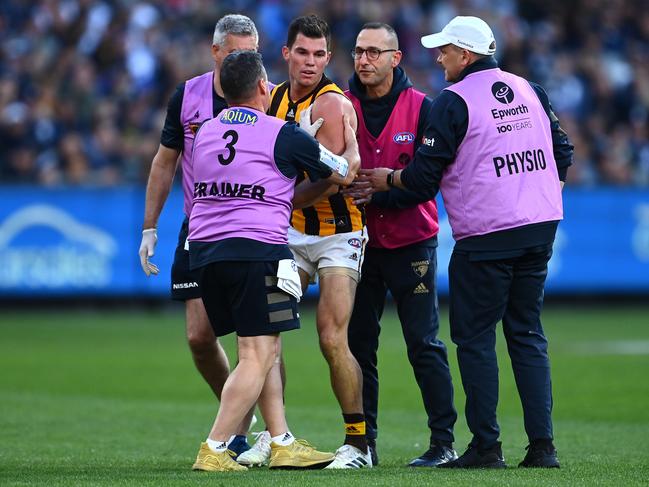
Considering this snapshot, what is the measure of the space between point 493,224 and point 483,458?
4.56 ft

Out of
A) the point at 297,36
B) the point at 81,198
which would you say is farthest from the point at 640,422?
the point at 81,198

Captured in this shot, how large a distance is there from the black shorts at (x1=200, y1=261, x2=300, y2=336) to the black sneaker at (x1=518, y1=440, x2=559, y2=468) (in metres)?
1.58

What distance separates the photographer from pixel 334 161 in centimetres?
739

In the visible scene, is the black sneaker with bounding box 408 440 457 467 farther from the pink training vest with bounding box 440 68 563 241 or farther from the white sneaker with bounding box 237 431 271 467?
the pink training vest with bounding box 440 68 563 241

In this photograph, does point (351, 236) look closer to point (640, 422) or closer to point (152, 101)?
point (640, 422)

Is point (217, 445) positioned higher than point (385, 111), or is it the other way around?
point (385, 111)

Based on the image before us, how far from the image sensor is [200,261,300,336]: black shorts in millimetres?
7215

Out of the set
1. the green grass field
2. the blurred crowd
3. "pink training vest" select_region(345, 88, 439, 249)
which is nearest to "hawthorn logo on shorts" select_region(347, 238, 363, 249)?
"pink training vest" select_region(345, 88, 439, 249)

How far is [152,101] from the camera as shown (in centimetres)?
2172

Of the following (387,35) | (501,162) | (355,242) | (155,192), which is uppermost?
(387,35)

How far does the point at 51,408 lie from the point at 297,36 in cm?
489

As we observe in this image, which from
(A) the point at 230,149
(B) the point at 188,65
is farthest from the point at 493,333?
(B) the point at 188,65

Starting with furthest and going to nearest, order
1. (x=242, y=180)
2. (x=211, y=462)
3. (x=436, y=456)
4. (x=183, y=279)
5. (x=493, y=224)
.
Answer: (x=183, y=279) → (x=436, y=456) → (x=493, y=224) → (x=242, y=180) → (x=211, y=462)

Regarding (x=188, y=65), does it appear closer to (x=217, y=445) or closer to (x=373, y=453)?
(x=373, y=453)
